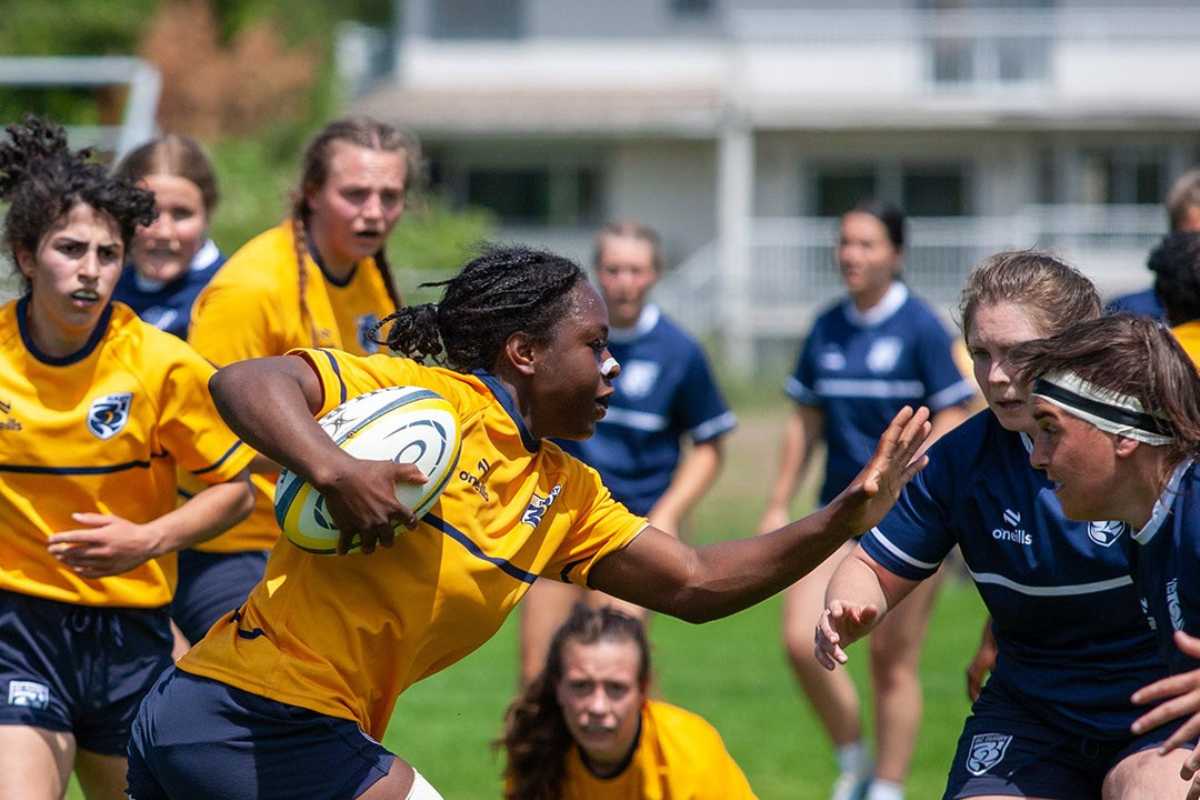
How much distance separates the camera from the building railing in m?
25.1

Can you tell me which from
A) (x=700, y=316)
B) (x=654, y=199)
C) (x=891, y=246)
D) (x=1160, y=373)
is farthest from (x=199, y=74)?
(x=1160, y=373)

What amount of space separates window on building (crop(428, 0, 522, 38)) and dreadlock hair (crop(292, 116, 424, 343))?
2583 cm

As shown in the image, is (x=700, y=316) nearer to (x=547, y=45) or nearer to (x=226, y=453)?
(x=547, y=45)

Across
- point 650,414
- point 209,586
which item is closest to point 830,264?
point 650,414

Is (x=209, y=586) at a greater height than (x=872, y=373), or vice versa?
(x=872, y=373)

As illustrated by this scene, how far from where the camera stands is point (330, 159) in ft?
17.5

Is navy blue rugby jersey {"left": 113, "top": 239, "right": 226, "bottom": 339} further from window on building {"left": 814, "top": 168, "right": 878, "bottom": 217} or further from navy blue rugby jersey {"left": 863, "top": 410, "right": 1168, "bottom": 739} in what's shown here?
window on building {"left": 814, "top": 168, "right": 878, "bottom": 217}

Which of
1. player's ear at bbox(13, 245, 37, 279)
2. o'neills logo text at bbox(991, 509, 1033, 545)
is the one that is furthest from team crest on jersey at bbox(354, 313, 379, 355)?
o'neills logo text at bbox(991, 509, 1033, 545)

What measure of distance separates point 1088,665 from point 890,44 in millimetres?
25271

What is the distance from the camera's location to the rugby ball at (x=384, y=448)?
3.28m

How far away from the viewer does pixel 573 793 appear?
208 inches

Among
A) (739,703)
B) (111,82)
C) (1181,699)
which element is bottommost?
(739,703)

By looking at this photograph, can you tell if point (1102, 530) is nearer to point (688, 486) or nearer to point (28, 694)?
point (28, 694)

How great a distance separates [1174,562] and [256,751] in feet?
6.27
